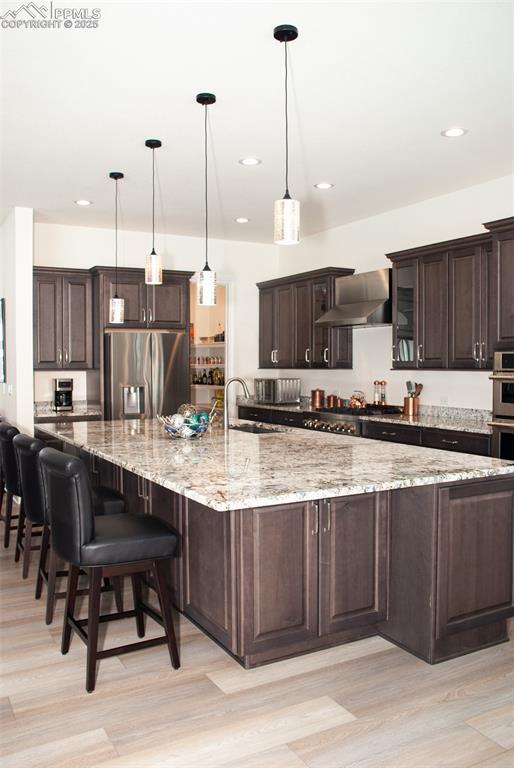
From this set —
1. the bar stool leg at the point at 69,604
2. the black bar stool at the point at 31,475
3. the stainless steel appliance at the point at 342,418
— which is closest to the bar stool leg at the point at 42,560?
the black bar stool at the point at 31,475

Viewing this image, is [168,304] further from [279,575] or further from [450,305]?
[279,575]

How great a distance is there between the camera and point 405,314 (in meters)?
5.79

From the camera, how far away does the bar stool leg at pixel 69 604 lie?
3035 millimetres

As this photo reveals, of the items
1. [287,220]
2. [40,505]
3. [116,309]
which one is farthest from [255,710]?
[116,309]

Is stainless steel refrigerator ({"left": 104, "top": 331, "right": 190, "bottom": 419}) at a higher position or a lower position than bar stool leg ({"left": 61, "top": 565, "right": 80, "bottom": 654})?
higher

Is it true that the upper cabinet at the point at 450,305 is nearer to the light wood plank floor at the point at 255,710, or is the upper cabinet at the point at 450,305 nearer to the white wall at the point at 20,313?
the light wood plank floor at the point at 255,710

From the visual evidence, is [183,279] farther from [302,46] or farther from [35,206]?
[302,46]

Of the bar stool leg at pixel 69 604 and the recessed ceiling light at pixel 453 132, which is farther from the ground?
the recessed ceiling light at pixel 453 132

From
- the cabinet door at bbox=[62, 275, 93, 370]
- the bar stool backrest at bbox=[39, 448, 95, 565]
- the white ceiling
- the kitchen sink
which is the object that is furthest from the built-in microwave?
the cabinet door at bbox=[62, 275, 93, 370]

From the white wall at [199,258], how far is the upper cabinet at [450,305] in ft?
8.50

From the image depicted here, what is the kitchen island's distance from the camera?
273 cm

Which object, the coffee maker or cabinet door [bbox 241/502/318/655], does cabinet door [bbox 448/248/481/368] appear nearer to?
cabinet door [bbox 241/502/318/655]

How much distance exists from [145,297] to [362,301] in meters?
2.29

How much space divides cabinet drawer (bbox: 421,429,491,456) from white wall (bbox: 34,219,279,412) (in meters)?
3.39
